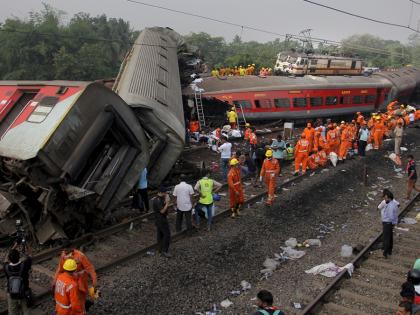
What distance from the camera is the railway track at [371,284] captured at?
23.3 feet

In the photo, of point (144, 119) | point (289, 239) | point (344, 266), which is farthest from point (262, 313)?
point (144, 119)

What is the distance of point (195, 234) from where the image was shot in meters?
9.80

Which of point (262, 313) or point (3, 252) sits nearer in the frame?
point (262, 313)

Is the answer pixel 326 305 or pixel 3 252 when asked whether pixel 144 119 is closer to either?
pixel 3 252

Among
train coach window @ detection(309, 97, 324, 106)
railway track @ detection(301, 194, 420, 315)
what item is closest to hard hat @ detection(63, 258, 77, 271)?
railway track @ detection(301, 194, 420, 315)

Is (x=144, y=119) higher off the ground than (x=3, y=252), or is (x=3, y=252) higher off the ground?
(x=144, y=119)

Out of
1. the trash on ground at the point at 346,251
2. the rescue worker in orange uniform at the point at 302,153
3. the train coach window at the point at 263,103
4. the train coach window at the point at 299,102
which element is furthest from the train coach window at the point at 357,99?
the trash on ground at the point at 346,251

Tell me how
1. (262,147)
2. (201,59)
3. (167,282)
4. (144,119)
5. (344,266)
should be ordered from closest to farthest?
(167,282)
(344,266)
(144,119)
(262,147)
(201,59)

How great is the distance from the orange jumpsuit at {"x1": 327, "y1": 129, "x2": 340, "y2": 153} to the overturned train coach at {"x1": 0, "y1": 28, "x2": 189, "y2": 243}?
23.7 feet

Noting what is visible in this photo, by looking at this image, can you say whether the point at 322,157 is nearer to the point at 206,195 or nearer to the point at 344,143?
the point at 344,143

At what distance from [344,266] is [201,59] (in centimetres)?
1811

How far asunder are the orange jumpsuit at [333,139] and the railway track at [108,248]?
6478mm

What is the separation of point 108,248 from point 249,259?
2.71 m

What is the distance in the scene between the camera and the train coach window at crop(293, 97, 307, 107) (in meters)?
22.5
